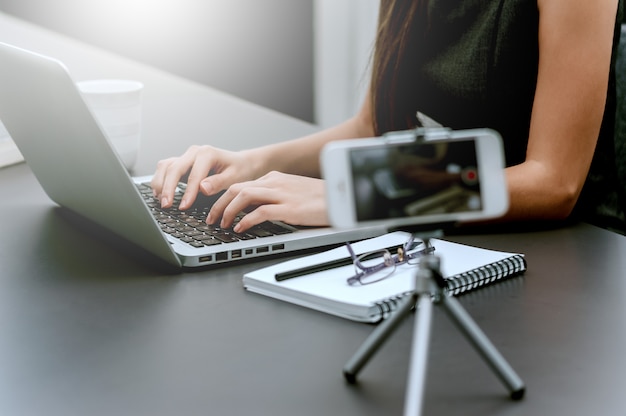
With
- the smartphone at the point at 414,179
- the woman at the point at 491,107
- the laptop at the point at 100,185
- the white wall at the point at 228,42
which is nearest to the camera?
the smartphone at the point at 414,179

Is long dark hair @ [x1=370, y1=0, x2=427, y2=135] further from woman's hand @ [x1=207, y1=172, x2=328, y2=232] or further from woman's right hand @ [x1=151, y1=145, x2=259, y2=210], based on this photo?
woman's hand @ [x1=207, y1=172, x2=328, y2=232]

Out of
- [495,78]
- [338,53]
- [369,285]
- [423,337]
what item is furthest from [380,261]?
[338,53]

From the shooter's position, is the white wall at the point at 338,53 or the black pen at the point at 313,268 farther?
the white wall at the point at 338,53

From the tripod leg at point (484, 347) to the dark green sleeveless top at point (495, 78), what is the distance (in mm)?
807

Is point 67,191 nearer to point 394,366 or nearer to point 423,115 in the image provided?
point 394,366

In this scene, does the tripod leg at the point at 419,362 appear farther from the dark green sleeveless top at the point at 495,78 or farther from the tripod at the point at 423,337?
the dark green sleeveless top at the point at 495,78

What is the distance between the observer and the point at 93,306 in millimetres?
756

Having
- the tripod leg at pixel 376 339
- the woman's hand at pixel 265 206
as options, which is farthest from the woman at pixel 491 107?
the tripod leg at pixel 376 339

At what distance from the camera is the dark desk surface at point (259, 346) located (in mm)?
566

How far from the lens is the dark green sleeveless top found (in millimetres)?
1308

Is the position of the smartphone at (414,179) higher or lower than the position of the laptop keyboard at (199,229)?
higher

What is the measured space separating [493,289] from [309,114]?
6.42 feet

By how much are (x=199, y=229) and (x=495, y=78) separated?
0.65 metres

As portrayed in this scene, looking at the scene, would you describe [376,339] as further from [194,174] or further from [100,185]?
[194,174]
